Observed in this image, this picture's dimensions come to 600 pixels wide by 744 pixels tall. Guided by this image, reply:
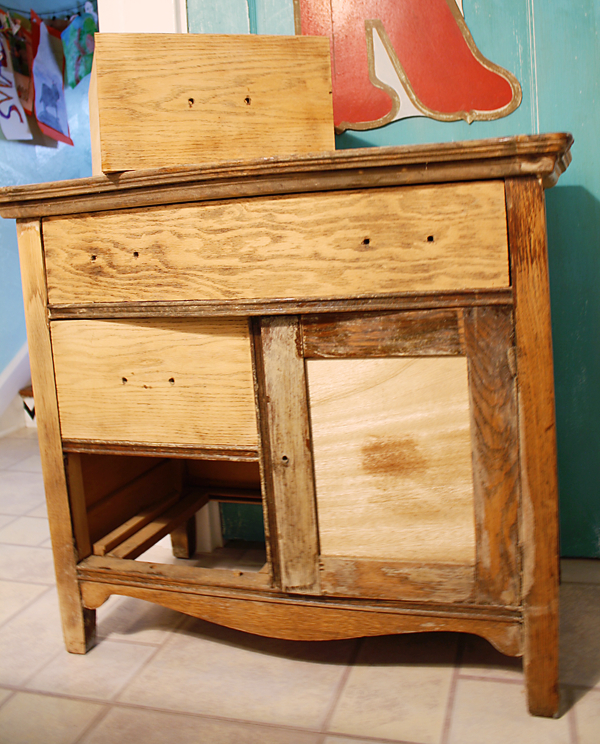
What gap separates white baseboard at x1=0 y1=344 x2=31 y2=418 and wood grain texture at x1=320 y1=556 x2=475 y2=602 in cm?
275

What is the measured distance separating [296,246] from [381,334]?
0.21 metres

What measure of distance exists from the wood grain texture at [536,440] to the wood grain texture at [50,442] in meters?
0.92

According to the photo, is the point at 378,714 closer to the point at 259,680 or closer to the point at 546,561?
the point at 259,680

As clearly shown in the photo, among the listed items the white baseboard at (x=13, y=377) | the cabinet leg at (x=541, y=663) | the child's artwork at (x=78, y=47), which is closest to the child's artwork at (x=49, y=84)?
the child's artwork at (x=78, y=47)

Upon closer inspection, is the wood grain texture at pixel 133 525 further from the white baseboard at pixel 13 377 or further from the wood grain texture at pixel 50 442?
the white baseboard at pixel 13 377

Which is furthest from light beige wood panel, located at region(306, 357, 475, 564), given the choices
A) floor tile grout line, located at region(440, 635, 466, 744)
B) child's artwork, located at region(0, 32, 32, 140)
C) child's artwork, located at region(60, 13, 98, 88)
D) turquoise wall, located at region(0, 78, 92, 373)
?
child's artwork, located at region(60, 13, 98, 88)

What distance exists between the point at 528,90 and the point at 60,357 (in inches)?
48.5

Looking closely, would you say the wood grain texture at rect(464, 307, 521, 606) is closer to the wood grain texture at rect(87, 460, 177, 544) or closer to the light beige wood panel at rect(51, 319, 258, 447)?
the light beige wood panel at rect(51, 319, 258, 447)

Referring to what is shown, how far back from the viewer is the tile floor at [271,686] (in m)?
1.13

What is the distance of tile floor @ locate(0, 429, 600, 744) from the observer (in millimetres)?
1127

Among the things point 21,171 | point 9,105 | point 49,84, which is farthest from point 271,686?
point 49,84

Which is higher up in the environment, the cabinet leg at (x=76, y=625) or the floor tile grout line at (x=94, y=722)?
the cabinet leg at (x=76, y=625)

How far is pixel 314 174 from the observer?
1.08 meters

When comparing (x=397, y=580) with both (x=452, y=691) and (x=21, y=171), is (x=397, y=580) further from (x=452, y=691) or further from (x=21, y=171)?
(x=21, y=171)
